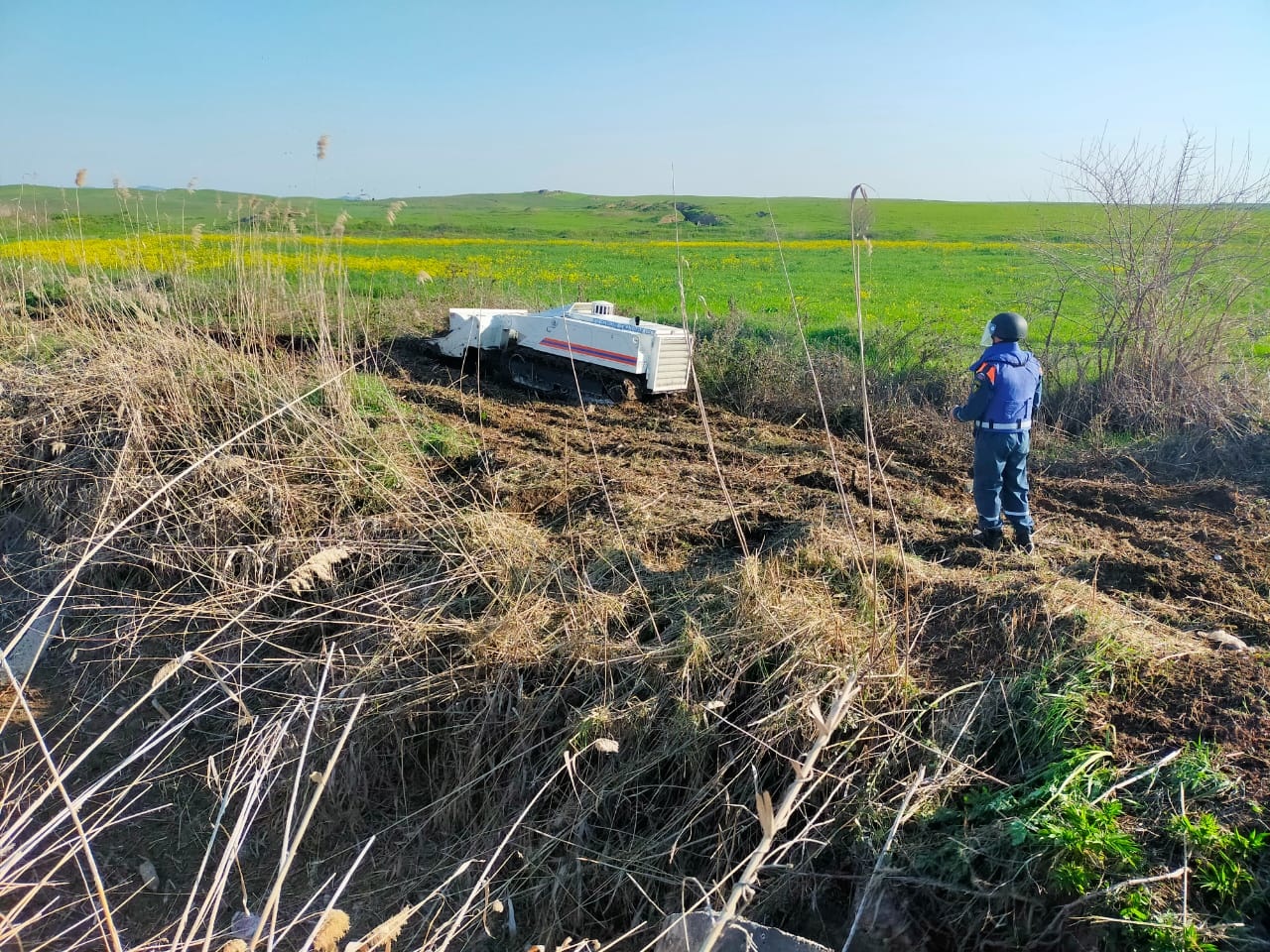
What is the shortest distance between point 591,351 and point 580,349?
0.16 metres

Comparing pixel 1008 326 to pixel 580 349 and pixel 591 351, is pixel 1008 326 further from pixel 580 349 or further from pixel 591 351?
pixel 580 349

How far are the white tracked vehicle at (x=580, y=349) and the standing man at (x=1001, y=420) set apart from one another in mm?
4103

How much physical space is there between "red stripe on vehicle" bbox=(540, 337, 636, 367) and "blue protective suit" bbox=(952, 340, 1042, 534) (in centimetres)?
430

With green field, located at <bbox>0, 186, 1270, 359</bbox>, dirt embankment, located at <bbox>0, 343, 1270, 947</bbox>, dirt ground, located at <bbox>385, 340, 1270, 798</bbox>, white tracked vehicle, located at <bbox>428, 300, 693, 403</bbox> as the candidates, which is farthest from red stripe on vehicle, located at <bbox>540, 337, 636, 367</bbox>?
dirt embankment, located at <bbox>0, 343, 1270, 947</bbox>

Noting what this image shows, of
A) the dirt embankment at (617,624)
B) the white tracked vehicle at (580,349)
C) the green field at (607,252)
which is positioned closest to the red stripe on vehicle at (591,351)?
the white tracked vehicle at (580,349)

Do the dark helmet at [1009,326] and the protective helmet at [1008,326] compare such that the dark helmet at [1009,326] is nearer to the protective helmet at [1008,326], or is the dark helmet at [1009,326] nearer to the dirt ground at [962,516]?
the protective helmet at [1008,326]

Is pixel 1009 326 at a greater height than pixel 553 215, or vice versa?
pixel 553 215

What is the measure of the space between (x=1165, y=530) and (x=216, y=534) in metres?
6.61

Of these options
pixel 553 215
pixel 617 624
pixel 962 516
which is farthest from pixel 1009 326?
pixel 553 215

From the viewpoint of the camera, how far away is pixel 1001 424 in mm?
5297

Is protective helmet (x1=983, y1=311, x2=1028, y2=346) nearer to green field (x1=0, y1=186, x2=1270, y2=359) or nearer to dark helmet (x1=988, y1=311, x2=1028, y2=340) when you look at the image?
dark helmet (x1=988, y1=311, x2=1028, y2=340)

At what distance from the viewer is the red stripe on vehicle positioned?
355 inches

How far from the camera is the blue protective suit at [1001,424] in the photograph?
527cm

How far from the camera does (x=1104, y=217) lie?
945 centimetres
